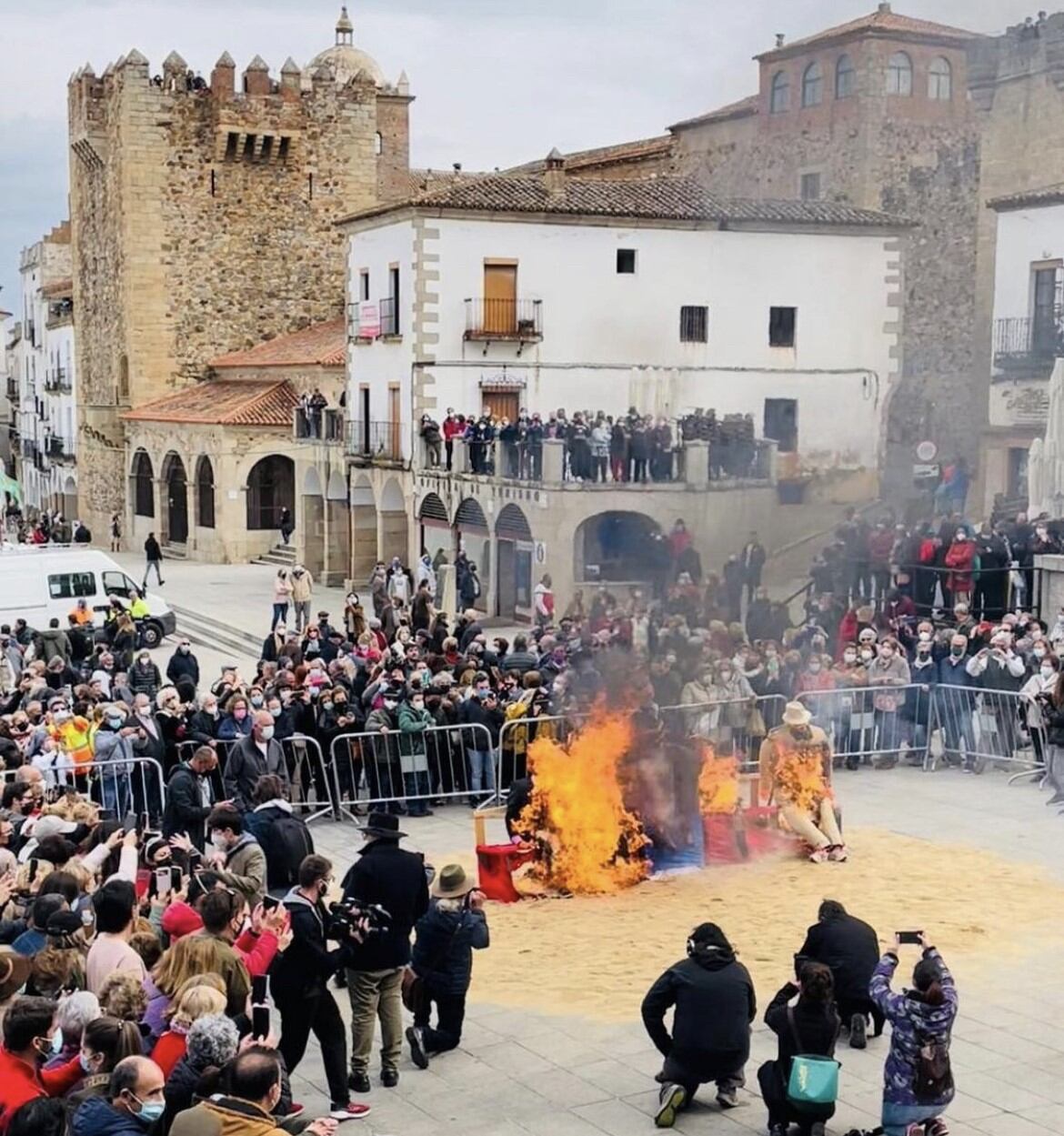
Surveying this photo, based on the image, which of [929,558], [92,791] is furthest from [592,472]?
[92,791]

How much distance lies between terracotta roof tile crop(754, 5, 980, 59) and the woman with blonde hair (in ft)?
23.8

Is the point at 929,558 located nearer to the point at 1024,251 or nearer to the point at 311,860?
the point at 1024,251

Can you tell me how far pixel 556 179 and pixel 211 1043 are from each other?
2841 centimetres

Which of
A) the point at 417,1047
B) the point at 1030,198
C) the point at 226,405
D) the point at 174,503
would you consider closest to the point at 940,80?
the point at 1030,198

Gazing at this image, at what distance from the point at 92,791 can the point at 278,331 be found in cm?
3757

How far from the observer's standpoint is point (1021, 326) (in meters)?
21.8

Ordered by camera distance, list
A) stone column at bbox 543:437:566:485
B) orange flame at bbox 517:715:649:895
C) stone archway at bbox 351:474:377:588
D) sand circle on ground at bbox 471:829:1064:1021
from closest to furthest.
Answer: sand circle on ground at bbox 471:829:1064:1021
orange flame at bbox 517:715:649:895
stone column at bbox 543:437:566:485
stone archway at bbox 351:474:377:588

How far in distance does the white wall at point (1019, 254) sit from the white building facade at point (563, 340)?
206 cm

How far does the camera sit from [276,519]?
45.5 m

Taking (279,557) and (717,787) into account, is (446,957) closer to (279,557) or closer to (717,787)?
(717,787)

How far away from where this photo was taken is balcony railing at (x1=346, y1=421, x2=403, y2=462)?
3497cm

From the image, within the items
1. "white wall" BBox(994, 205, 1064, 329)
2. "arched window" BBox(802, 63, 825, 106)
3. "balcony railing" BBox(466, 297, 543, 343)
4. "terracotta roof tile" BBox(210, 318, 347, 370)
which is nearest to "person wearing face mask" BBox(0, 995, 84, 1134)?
"arched window" BBox(802, 63, 825, 106)

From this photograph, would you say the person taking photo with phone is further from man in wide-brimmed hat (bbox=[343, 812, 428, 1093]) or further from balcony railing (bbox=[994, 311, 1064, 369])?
balcony railing (bbox=[994, 311, 1064, 369])

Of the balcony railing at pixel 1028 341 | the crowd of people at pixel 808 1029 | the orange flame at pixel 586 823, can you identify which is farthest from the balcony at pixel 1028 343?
the crowd of people at pixel 808 1029
